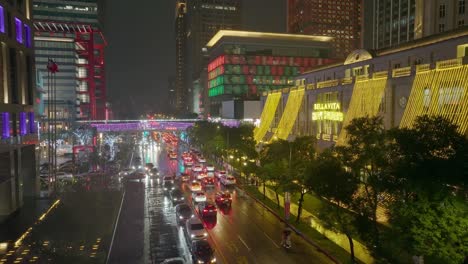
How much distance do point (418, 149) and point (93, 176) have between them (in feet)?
167

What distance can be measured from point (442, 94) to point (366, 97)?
10427 millimetres

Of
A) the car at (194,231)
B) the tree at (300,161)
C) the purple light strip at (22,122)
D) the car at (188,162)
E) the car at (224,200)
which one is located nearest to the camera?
the car at (194,231)

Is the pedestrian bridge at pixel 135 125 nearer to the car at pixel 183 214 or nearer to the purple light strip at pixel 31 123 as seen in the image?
the purple light strip at pixel 31 123

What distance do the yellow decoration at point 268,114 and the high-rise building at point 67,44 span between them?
86.3 meters

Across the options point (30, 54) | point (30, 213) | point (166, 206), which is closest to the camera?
point (30, 213)

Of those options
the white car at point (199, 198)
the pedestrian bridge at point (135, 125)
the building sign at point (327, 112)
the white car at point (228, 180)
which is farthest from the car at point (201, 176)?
the pedestrian bridge at point (135, 125)

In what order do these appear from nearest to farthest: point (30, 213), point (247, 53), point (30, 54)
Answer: point (30, 213) < point (30, 54) < point (247, 53)

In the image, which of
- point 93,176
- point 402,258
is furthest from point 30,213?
point 402,258

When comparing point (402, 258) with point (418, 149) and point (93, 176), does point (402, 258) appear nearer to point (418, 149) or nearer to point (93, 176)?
point (418, 149)

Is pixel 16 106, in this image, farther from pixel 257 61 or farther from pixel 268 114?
pixel 257 61

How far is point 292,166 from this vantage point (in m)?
35.5

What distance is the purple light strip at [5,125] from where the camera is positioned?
1335 inches

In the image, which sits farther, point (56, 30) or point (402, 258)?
point (56, 30)

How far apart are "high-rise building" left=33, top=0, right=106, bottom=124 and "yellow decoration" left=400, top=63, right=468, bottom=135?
4882 inches
